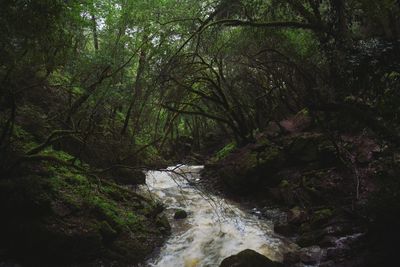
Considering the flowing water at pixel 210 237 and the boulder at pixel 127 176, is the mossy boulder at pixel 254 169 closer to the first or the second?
the flowing water at pixel 210 237

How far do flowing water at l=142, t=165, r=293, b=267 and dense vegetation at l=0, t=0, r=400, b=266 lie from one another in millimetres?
557

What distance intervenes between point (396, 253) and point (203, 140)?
23338 millimetres

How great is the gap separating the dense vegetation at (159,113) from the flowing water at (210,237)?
557mm

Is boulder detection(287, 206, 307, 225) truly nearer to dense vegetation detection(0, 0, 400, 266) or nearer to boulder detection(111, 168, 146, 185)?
dense vegetation detection(0, 0, 400, 266)

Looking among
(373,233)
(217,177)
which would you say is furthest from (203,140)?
(373,233)

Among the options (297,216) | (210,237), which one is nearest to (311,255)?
(297,216)

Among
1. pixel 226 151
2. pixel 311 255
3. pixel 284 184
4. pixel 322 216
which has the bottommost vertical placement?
pixel 311 255

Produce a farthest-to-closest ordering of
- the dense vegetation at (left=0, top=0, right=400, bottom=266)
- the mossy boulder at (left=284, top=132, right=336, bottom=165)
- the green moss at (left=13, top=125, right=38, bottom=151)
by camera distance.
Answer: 1. the mossy boulder at (left=284, top=132, right=336, bottom=165)
2. the green moss at (left=13, top=125, right=38, bottom=151)
3. the dense vegetation at (left=0, top=0, right=400, bottom=266)

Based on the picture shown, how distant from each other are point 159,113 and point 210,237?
3.85m

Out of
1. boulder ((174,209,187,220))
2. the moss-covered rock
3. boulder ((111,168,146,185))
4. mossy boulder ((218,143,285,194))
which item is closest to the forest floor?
mossy boulder ((218,143,285,194))

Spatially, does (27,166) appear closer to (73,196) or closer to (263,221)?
(73,196)

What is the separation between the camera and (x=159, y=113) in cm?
1045

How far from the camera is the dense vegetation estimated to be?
575cm

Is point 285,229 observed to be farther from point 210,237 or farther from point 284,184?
point 284,184
